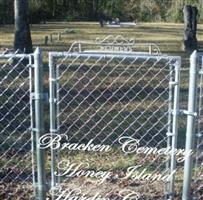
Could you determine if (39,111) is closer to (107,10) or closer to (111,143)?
(111,143)

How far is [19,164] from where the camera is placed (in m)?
6.21

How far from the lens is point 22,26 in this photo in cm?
1472

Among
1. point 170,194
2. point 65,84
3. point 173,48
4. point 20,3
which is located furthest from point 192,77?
point 173,48

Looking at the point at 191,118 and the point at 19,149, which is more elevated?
the point at 191,118

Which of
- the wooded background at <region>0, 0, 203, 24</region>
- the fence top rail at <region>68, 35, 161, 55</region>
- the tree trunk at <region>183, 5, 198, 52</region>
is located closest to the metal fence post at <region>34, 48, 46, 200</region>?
the fence top rail at <region>68, 35, 161, 55</region>

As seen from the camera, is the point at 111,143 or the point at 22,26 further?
the point at 22,26

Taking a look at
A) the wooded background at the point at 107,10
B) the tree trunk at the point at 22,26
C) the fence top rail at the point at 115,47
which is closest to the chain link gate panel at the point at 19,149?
the tree trunk at the point at 22,26

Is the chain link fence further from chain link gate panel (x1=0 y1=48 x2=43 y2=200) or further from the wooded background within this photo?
the wooded background

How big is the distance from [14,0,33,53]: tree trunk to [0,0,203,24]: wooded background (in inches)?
1107

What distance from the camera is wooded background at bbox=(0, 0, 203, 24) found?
4769 centimetres

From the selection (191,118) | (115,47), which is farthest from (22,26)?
(191,118)

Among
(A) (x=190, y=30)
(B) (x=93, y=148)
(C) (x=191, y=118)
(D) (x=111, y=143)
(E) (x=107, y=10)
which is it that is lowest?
(D) (x=111, y=143)

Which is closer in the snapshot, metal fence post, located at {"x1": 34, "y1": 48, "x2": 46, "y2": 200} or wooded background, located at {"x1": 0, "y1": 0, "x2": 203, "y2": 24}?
metal fence post, located at {"x1": 34, "y1": 48, "x2": 46, "y2": 200}

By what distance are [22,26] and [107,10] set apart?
4161cm
